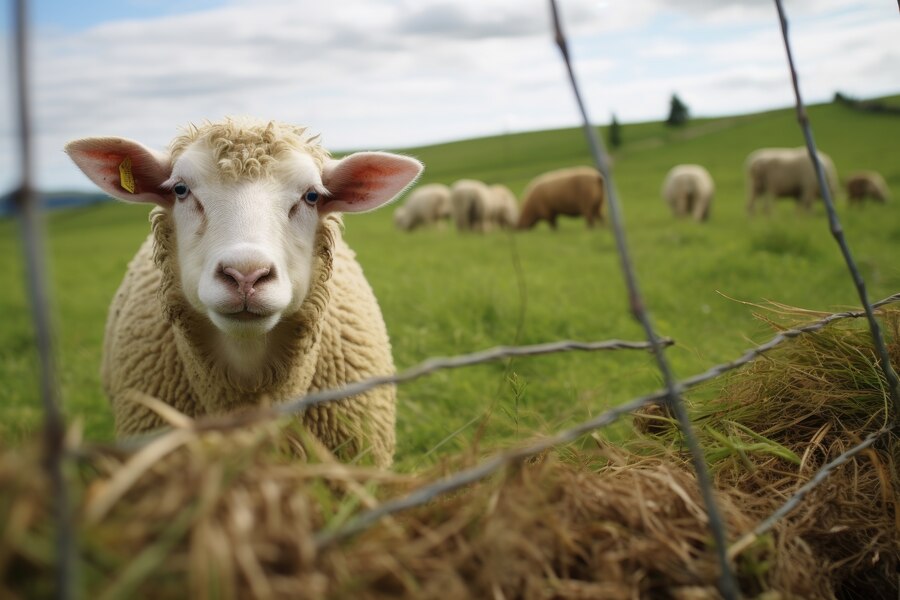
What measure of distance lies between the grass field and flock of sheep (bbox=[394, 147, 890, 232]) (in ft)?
16.3

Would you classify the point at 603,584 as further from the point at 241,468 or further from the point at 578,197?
the point at 578,197

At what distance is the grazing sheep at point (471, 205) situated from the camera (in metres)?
22.5

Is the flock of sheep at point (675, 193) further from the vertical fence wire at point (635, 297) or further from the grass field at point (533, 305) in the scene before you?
the vertical fence wire at point (635, 297)

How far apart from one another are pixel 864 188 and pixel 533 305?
61.2ft

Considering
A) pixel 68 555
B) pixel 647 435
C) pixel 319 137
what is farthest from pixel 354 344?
pixel 68 555

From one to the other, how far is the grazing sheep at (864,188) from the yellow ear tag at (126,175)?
22.9m

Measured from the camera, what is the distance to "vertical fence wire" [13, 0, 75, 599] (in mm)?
805

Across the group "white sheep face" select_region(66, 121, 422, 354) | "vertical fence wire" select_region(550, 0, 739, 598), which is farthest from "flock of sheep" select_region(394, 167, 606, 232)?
"vertical fence wire" select_region(550, 0, 739, 598)

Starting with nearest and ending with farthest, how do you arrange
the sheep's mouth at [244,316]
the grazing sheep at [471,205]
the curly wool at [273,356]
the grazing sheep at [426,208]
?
1. the sheep's mouth at [244,316]
2. the curly wool at [273,356]
3. the grazing sheep at [471,205]
4. the grazing sheep at [426,208]

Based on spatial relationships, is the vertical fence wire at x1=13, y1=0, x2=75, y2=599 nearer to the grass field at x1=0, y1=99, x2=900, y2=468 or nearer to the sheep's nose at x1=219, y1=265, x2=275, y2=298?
the grass field at x1=0, y1=99, x2=900, y2=468

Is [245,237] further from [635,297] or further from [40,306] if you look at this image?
[40,306]

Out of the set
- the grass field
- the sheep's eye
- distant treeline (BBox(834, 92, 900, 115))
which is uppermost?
distant treeline (BBox(834, 92, 900, 115))

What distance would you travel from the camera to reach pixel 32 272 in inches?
32.0

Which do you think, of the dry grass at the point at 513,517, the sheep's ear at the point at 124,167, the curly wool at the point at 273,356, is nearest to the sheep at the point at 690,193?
the curly wool at the point at 273,356
